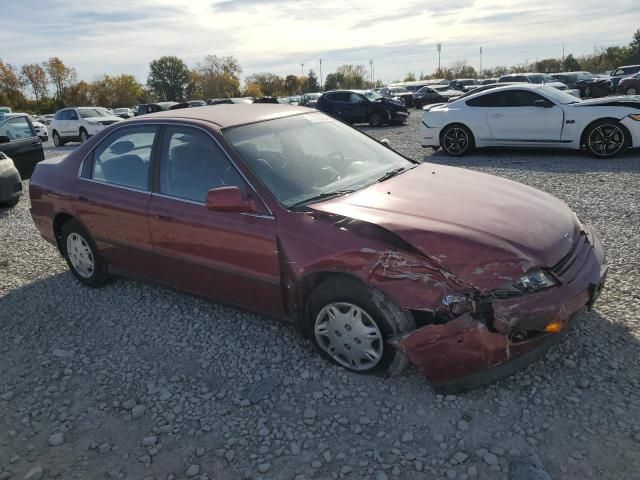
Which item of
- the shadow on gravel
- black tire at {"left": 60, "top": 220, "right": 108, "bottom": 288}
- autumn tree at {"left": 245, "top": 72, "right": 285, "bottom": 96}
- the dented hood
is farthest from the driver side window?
autumn tree at {"left": 245, "top": 72, "right": 285, "bottom": 96}

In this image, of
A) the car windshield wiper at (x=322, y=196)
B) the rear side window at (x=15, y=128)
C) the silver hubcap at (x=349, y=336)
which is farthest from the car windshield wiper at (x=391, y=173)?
the rear side window at (x=15, y=128)

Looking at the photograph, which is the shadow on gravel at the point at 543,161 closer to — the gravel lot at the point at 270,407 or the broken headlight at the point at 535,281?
the gravel lot at the point at 270,407

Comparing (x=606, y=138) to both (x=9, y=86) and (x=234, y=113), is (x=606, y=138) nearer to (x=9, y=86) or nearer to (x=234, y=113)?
(x=234, y=113)

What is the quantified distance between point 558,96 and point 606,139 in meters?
1.29

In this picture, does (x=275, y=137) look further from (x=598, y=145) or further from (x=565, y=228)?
(x=598, y=145)

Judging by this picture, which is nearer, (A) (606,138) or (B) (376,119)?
(A) (606,138)

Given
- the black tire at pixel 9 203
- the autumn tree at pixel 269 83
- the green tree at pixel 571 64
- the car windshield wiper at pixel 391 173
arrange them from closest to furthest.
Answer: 1. the car windshield wiper at pixel 391 173
2. the black tire at pixel 9 203
3. the green tree at pixel 571 64
4. the autumn tree at pixel 269 83

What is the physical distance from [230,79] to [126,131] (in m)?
90.6

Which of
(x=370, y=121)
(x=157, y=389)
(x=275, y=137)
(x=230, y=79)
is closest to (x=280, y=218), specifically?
(x=275, y=137)

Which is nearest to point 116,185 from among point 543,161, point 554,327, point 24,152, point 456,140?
point 554,327

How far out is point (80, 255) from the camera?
A: 15.5 ft

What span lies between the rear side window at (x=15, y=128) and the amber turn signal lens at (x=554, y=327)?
41.0 feet

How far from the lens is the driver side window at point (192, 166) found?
11.5 ft

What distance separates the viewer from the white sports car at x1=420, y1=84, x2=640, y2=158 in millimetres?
9352
